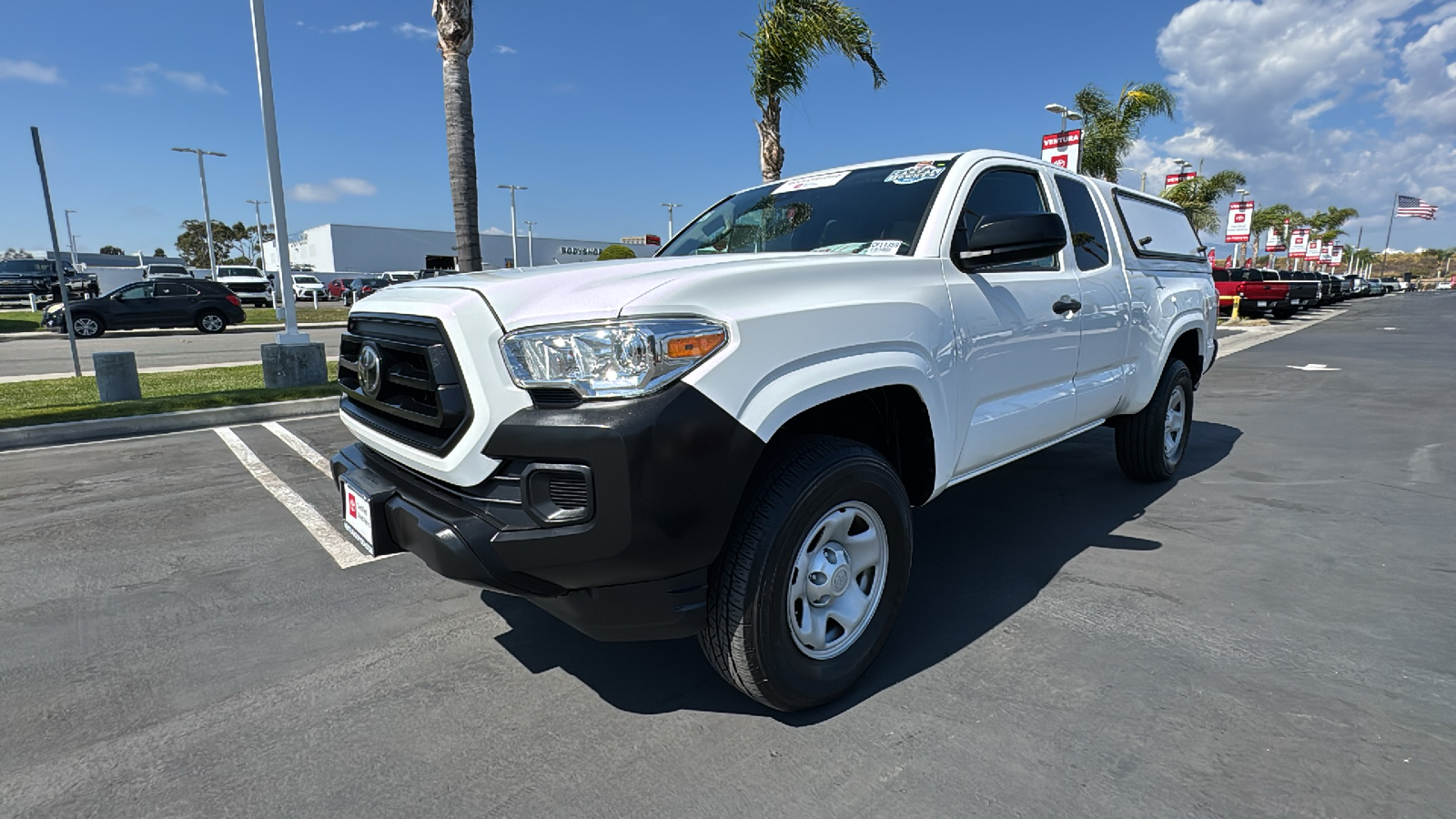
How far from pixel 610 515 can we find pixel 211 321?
77.2 ft

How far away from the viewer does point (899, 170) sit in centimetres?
340

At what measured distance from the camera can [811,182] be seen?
12.2 feet

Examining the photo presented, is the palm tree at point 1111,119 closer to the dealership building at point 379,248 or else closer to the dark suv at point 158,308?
the dark suv at point 158,308

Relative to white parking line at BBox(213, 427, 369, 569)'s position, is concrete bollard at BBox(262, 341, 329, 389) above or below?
above

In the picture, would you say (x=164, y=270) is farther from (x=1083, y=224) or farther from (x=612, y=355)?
(x=612, y=355)

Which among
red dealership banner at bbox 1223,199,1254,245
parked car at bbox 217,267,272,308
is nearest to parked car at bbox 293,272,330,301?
parked car at bbox 217,267,272,308

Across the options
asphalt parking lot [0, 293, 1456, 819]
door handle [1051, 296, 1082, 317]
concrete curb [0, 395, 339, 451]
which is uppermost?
door handle [1051, 296, 1082, 317]

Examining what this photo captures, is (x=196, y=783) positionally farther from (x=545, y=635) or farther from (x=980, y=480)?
(x=980, y=480)

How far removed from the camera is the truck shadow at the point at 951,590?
8.64ft

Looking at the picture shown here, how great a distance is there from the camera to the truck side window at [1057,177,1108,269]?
389cm

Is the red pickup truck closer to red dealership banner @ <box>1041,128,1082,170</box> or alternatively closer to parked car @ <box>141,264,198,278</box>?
red dealership banner @ <box>1041,128,1082,170</box>

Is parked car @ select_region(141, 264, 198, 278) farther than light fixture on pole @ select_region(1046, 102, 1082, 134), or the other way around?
parked car @ select_region(141, 264, 198, 278)

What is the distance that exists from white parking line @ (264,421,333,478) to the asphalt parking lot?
3.59 feet

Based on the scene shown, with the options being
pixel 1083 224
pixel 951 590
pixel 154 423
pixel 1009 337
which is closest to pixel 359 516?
pixel 951 590
